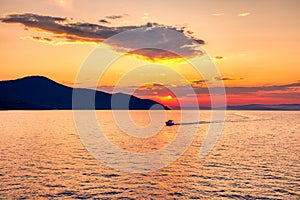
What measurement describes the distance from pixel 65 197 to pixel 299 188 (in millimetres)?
38758

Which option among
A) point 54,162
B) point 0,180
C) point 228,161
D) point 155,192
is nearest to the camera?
point 155,192

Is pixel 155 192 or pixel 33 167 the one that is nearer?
pixel 155 192

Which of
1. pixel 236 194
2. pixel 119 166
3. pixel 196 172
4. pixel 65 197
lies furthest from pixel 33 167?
pixel 236 194

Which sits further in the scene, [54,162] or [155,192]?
[54,162]

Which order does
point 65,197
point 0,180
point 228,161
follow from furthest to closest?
point 228,161
point 0,180
point 65,197

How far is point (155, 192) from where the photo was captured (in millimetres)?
47188

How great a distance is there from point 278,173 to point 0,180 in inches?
2127

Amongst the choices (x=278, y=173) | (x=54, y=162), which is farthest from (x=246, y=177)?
(x=54, y=162)

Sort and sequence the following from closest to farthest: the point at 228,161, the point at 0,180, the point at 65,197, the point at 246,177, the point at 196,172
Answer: the point at 65,197
the point at 0,180
the point at 246,177
the point at 196,172
the point at 228,161

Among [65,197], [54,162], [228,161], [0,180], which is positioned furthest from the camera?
[228,161]

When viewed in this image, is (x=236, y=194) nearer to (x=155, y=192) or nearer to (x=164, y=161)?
(x=155, y=192)

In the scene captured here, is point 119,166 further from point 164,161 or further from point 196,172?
point 196,172

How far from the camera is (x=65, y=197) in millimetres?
43531

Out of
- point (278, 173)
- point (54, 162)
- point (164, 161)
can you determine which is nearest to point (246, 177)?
point (278, 173)
